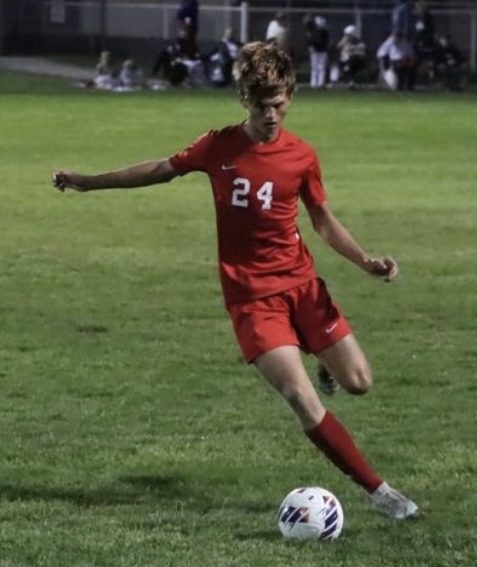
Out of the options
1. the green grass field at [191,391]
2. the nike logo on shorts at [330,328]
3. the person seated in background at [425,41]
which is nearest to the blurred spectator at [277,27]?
the person seated in background at [425,41]

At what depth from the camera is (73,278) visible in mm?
14344

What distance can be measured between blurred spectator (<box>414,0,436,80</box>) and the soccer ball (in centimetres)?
3551

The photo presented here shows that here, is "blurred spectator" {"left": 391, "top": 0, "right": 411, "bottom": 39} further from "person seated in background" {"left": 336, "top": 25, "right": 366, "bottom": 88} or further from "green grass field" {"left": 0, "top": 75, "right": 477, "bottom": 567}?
"green grass field" {"left": 0, "top": 75, "right": 477, "bottom": 567}

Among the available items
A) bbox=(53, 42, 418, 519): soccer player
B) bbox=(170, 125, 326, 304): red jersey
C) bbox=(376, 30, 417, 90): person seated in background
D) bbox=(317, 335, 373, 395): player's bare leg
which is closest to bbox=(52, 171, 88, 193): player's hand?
bbox=(53, 42, 418, 519): soccer player

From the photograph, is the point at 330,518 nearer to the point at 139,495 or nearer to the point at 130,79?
the point at 139,495

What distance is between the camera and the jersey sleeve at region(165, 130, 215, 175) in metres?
7.59

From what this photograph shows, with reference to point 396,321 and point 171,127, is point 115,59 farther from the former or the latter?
point 396,321

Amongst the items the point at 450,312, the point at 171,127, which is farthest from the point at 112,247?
the point at 171,127

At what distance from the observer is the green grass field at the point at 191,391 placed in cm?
716

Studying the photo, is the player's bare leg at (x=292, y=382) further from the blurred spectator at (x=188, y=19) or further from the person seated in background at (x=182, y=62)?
the person seated in background at (x=182, y=62)

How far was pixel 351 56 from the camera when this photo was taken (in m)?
42.1

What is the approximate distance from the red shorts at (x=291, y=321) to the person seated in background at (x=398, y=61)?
3410 centimetres

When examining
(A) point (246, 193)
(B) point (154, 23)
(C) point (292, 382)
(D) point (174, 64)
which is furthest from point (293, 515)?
(B) point (154, 23)

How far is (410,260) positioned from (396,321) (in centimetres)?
309
